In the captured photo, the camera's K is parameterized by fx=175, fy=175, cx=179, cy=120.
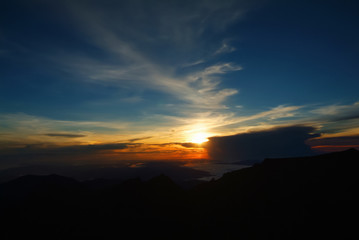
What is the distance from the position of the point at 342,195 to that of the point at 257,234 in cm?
2073

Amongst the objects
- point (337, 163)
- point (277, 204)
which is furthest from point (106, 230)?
point (337, 163)

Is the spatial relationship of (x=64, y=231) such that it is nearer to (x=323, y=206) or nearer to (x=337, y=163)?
(x=323, y=206)

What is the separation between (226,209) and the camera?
4778cm

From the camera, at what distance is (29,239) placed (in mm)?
55188

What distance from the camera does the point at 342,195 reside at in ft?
126

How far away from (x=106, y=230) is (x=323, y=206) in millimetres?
54729

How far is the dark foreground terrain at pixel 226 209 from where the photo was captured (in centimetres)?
3661

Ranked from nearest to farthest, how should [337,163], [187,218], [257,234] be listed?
[257,234] < [337,163] < [187,218]

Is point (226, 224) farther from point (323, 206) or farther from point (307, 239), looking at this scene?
point (323, 206)

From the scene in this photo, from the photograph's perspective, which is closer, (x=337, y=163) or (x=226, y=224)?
(x=226, y=224)

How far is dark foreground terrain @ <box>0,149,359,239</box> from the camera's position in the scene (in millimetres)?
36606

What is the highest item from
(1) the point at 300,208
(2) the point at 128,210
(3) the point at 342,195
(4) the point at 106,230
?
(3) the point at 342,195

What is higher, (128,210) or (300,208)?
(300,208)

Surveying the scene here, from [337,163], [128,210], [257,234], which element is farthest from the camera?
[128,210]
